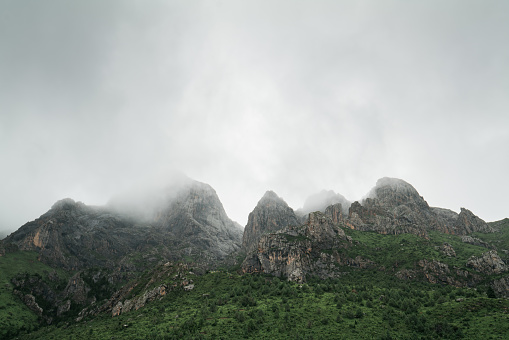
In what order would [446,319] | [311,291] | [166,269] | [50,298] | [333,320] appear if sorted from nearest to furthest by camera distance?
[446,319], [333,320], [311,291], [166,269], [50,298]

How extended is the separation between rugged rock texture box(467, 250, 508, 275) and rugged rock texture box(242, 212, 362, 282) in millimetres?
50736

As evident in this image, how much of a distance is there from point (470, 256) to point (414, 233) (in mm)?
44158

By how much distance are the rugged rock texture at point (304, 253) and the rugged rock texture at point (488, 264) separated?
5074 centimetres

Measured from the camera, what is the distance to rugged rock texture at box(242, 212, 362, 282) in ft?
501

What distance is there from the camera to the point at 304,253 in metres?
161

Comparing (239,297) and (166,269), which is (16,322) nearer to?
(166,269)

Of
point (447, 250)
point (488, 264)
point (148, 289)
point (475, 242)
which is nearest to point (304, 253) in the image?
point (447, 250)

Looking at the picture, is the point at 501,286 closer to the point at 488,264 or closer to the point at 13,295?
the point at 488,264

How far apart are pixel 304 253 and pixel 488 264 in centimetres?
9517

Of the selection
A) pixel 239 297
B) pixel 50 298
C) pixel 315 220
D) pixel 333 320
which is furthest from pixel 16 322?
pixel 315 220

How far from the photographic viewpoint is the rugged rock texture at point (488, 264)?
398 feet

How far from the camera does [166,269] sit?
10344 cm

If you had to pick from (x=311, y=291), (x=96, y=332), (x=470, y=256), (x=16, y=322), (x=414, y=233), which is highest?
(x=414, y=233)

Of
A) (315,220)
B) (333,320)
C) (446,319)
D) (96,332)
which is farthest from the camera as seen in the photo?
(315,220)
